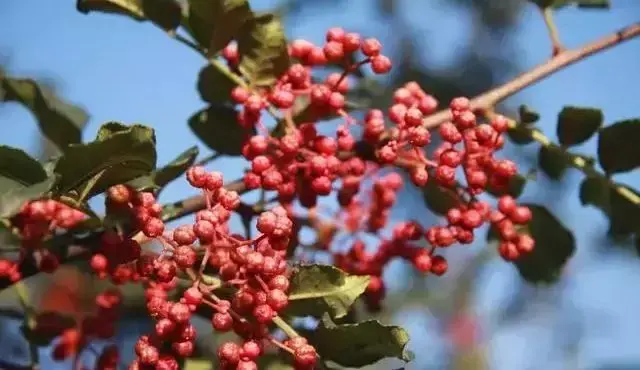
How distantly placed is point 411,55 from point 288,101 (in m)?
6.07

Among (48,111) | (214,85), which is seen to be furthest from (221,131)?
(48,111)

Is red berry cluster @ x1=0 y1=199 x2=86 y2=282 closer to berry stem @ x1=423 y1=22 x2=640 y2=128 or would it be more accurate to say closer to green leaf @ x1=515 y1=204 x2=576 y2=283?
berry stem @ x1=423 y1=22 x2=640 y2=128

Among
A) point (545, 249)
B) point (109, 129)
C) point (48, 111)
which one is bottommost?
point (545, 249)

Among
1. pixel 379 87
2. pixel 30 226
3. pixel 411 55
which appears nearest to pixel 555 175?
pixel 379 87

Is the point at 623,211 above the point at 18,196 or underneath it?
underneath

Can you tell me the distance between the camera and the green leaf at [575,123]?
1505mm

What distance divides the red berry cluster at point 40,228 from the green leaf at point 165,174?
0.43 ft

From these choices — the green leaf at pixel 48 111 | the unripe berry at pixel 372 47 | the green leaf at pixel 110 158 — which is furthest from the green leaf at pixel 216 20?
the green leaf at pixel 110 158

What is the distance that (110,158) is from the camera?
1.02m

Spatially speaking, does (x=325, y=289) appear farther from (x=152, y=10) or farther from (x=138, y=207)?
(x=152, y=10)

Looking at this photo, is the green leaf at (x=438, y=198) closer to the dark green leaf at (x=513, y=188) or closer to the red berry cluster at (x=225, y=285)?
the dark green leaf at (x=513, y=188)

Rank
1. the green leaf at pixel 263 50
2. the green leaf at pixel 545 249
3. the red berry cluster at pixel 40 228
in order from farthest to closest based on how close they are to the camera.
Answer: the green leaf at pixel 545 249, the green leaf at pixel 263 50, the red berry cluster at pixel 40 228

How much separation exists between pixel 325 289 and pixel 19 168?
1.36 feet

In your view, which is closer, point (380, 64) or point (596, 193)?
point (380, 64)
